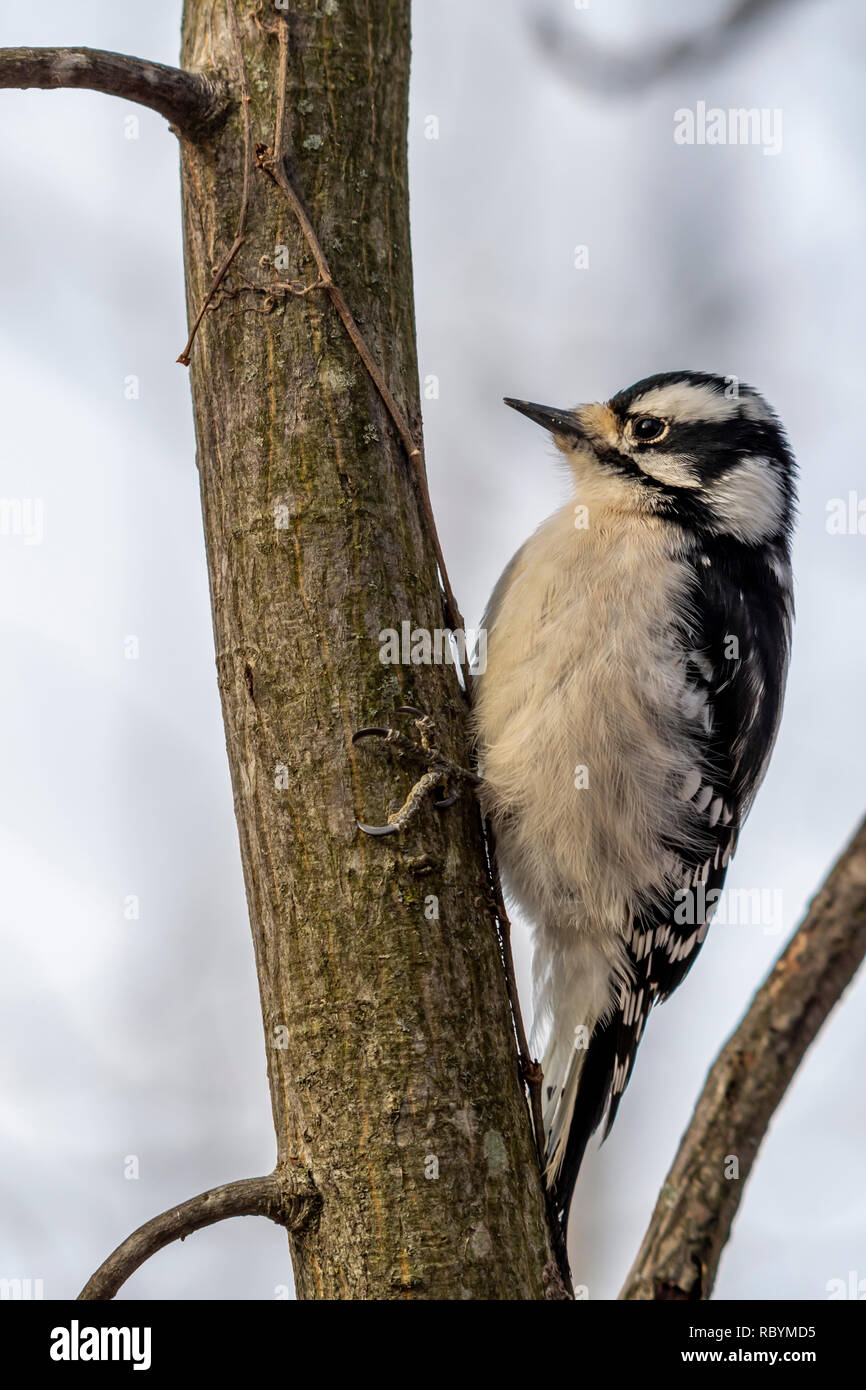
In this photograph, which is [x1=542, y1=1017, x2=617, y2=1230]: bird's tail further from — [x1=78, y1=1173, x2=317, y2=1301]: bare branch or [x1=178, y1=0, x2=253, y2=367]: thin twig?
[x1=178, y1=0, x2=253, y2=367]: thin twig

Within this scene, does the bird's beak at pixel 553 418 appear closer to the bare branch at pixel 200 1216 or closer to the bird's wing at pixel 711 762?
the bird's wing at pixel 711 762

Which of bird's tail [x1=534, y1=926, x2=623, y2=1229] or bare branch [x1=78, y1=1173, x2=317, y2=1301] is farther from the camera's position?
bird's tail [x1=534, y1=926, x2=623, y2=1229]

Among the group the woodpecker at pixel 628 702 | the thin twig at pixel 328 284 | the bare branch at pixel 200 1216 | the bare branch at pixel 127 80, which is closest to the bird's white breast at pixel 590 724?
the woodpecker at pixel 628 702

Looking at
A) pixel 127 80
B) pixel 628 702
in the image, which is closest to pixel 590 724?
pixel 628 702

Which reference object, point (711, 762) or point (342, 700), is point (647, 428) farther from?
point (342, 700)

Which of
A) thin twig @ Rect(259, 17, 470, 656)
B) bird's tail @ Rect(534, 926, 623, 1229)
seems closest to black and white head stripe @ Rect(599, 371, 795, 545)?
thin twig @ Rect(259, 17, 470, 656)

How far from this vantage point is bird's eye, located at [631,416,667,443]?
3059 millimetres

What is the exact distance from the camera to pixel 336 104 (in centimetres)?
227

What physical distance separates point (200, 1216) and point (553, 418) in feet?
6.87

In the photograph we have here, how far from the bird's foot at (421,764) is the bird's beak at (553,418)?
1226 millimetres

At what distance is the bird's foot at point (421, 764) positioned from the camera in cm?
202

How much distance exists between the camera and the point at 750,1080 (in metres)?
1.17
